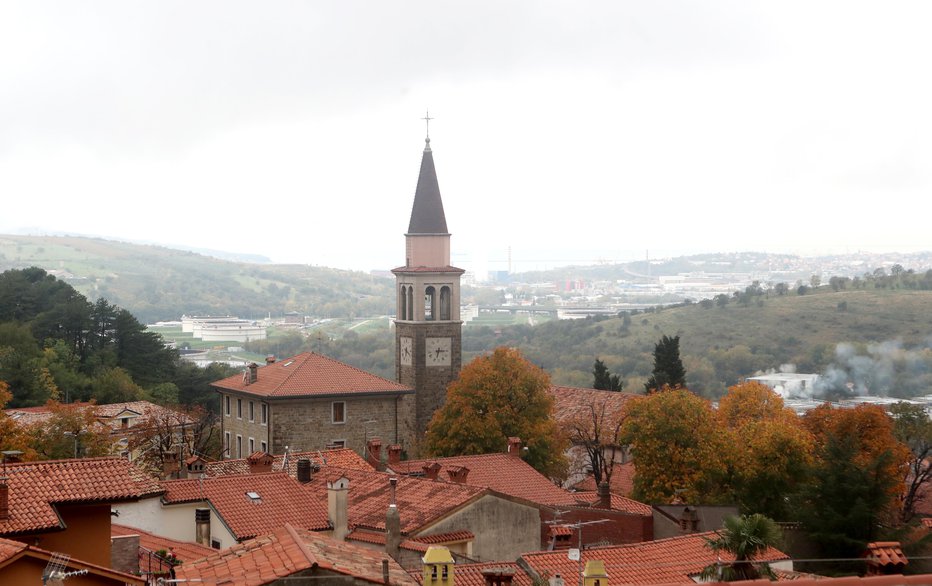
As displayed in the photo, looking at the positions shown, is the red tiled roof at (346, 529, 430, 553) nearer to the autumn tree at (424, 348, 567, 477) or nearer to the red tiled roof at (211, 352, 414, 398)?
the autumn tree at (424, 348, 567, 477)

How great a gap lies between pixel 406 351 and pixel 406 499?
103 feet

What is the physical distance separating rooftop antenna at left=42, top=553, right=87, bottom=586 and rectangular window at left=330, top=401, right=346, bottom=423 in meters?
33.8

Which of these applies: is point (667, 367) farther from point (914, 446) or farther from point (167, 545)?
point (167, 545)

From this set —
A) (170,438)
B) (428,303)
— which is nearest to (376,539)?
(170,438)

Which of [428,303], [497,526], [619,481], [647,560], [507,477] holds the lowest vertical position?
[619,481]

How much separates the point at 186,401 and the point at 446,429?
1117 inches

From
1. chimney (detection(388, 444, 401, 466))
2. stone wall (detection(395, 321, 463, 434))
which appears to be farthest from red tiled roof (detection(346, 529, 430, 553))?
stone wall (detection(395, 321, 463, 434))

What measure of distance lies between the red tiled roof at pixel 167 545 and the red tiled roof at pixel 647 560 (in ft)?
17.1

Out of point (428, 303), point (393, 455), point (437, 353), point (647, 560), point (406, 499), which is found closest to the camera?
→ point (647, 560)

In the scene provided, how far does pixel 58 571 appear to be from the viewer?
1325 centimetres

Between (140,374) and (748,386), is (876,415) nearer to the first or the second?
(748,386)

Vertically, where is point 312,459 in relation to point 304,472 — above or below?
below

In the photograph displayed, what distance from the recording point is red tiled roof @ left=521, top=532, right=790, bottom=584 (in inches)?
798

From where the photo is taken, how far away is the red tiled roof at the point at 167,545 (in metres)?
21.0
